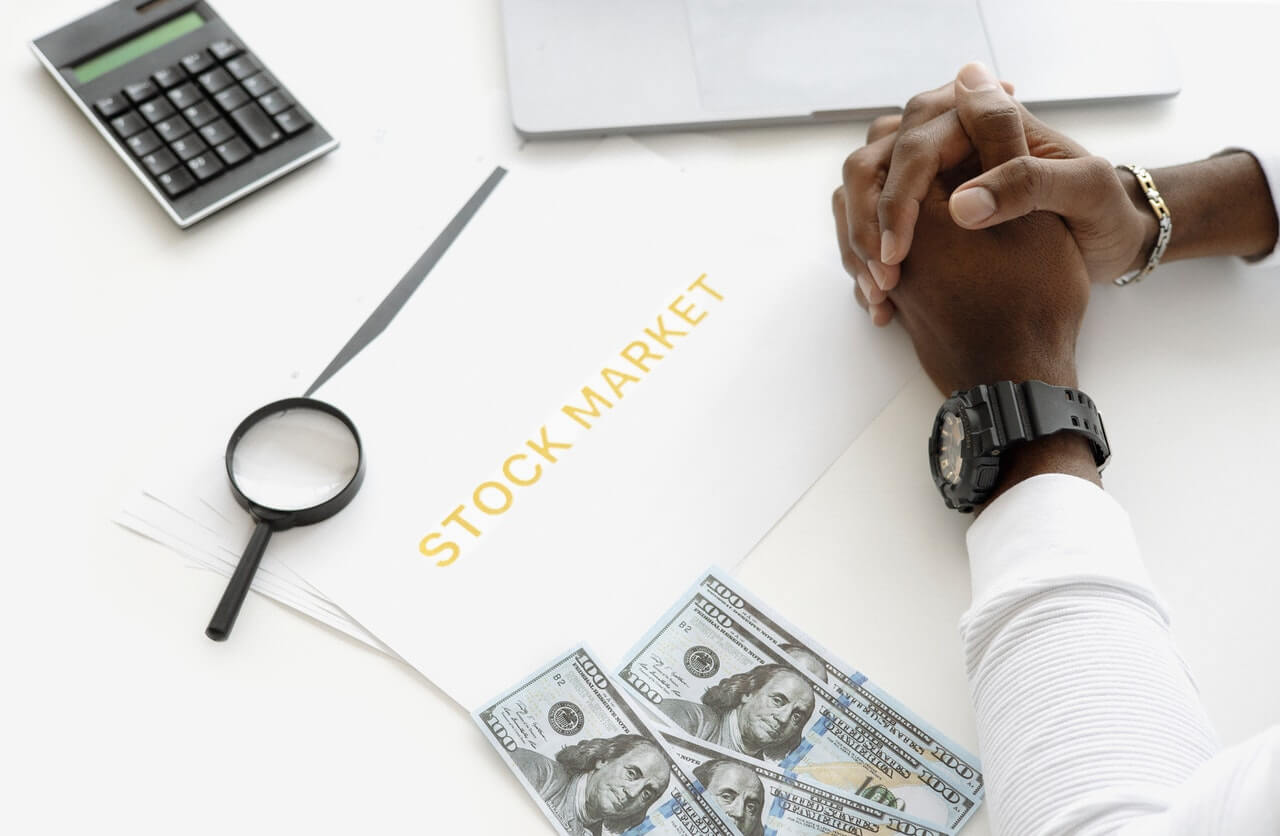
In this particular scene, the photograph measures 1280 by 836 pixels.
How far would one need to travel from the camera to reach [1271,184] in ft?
3.04

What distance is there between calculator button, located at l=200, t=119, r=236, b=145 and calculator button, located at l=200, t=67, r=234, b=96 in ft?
0.10

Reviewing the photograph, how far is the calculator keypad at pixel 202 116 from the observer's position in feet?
2.97

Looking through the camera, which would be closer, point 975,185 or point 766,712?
point 766,712

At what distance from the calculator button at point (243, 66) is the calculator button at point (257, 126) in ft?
0.10

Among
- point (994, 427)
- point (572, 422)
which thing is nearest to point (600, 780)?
point (572, 422)

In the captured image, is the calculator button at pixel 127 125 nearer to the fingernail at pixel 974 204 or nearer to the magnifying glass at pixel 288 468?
the magnifying glass at pixel 288 468

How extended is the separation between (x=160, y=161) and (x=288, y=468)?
324 mm

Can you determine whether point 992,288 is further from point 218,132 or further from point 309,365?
point 218,132

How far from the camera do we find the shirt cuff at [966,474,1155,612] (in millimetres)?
690

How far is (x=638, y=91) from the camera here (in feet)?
3.25

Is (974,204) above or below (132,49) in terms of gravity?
above

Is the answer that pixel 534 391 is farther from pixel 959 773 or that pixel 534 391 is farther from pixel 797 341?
pixel 959 773

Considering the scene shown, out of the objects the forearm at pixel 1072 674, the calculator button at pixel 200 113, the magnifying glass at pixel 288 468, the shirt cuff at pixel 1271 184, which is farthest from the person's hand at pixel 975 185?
the calculator button at pixel 200 113

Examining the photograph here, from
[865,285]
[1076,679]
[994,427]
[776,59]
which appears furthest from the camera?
[776,59]
